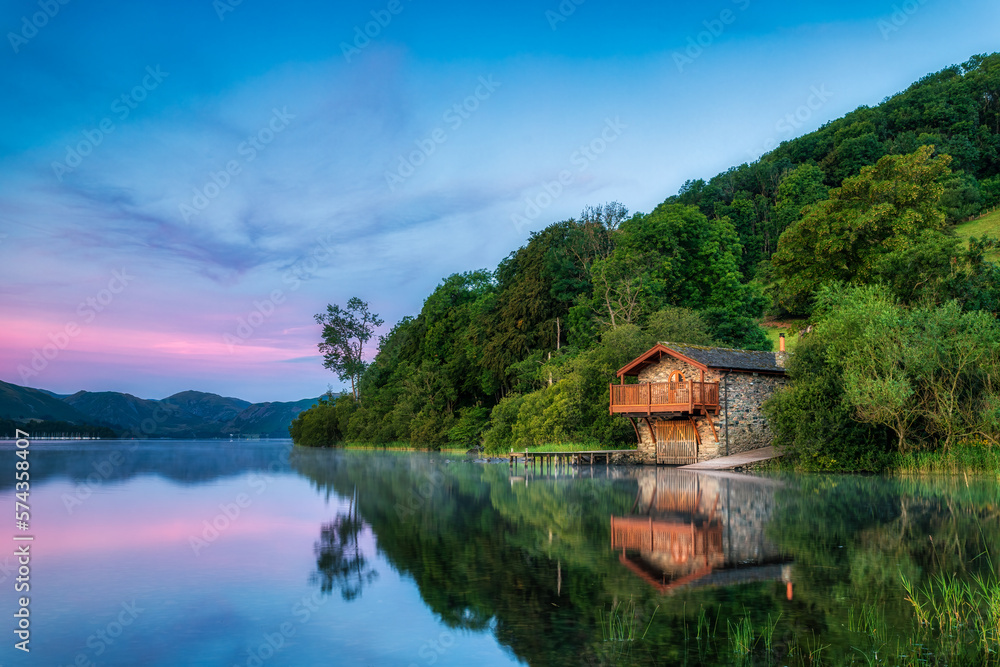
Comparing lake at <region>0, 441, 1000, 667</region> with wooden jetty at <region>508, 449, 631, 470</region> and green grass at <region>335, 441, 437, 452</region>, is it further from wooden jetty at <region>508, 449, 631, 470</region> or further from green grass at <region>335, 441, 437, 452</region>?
green grass at <region>335, 441, 437, 452</region>

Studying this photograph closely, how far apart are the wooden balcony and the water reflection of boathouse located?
10522 mm

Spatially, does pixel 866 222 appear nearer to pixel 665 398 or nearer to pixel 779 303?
pixel 779 303

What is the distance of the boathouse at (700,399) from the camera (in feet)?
104

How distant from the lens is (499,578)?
880cm

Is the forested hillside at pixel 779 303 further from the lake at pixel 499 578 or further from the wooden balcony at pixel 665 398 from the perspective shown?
the lake at pixel 499 578

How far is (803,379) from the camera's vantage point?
91.2 ft

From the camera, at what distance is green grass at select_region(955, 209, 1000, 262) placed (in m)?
55.6

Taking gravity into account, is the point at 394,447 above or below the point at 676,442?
below

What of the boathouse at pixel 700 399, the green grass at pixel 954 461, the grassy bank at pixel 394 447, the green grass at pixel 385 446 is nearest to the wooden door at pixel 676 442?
the boathouse at pixel 700 399

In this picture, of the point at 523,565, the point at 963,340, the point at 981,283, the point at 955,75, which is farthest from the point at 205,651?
the point at 955,75

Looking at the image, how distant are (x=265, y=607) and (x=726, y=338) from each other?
139ft

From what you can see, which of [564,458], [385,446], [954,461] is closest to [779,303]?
[564,458]

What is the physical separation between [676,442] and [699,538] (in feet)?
74.6

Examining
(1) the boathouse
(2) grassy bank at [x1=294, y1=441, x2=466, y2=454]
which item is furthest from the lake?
(2) grassy bank at [x1=294, y1=441, x2=466, y2=454]
